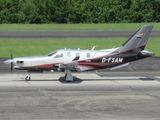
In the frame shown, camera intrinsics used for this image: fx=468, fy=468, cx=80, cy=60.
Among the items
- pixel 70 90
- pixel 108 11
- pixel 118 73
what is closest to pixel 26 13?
pixel 108 11

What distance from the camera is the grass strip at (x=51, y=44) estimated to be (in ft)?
150

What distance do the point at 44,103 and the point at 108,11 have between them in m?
55.1

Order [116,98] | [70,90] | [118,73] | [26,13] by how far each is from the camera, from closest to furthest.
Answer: [116,98] < [70,90] < [118,73] < [26,13]

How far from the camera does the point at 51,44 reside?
163ft

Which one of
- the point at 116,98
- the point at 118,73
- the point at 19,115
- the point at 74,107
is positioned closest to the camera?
the point at 19,115

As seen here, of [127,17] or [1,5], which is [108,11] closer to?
[127,17]

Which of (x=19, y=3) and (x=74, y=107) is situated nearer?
(x=74, y=107)

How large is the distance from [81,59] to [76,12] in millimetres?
45798

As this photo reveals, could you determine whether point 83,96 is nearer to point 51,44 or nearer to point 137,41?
point 137,41

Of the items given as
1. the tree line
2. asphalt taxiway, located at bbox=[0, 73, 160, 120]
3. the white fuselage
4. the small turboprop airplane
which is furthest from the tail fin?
the tree line

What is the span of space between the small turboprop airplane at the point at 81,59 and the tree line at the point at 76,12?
44557 millimetres

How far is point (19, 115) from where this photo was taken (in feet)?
64.4

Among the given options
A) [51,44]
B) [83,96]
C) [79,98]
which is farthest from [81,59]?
[51,44]

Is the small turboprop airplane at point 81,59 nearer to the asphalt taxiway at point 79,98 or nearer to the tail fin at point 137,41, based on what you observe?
the tail fin at point 137,41
